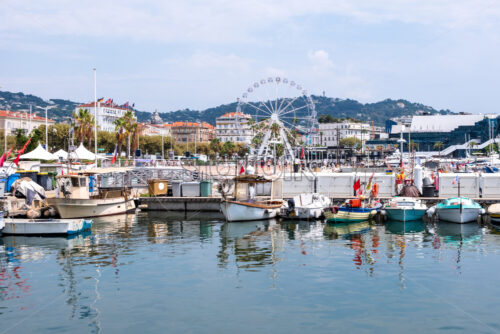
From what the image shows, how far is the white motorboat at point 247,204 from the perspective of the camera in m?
42.1

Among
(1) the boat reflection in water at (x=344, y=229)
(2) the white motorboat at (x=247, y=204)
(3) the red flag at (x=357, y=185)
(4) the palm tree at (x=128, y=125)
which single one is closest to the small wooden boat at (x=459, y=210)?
(1) the boat reflection in water at (x=344, y=229)

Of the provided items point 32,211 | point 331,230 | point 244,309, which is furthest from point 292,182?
point 244,309

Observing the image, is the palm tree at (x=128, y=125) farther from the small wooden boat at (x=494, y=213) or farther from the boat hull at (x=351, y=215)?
the small wooden boat at (x=494, y=213)

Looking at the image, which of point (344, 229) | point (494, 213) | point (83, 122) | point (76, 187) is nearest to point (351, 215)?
point (344, 229)

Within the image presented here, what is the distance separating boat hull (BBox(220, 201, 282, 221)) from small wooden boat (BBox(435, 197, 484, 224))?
41.4ft

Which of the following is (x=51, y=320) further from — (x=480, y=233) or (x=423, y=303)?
(x=480, y=233)

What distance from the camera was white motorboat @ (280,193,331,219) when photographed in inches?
1693

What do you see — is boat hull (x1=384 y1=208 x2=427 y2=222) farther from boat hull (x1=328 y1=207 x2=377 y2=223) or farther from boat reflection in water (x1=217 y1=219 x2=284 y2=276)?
boat reflection in water (x1=217 y1=219 x2=284 y2=276)

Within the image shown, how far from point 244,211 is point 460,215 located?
15.6 metres

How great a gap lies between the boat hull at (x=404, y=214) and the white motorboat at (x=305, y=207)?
5.04 meters

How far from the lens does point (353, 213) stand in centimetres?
4141

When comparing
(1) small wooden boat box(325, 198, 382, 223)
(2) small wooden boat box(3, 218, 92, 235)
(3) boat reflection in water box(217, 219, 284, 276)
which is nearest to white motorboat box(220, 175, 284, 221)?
(3) boat reflection in water box(217, 219, 284, 276)

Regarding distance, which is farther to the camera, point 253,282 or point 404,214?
point 404,214

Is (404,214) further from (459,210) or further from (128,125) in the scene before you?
(128,125)
